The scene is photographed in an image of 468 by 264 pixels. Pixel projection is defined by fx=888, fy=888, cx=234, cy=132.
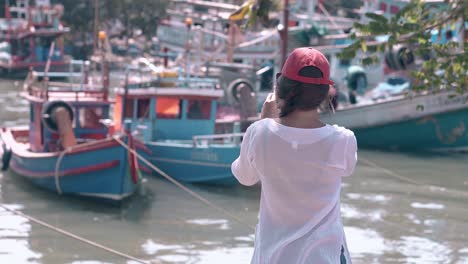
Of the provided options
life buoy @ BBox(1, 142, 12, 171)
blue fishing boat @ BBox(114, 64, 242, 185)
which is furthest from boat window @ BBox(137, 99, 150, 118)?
life buoy @ BBox(1, 142, 12, 171)

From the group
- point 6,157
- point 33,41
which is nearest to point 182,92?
point 6,157

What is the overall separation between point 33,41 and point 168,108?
2929 cm

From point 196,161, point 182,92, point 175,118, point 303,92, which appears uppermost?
point 303,92

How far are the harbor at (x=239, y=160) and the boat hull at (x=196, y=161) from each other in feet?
0.08

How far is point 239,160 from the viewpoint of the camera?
3.11 meters

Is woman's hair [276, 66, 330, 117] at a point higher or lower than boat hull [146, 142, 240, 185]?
higher

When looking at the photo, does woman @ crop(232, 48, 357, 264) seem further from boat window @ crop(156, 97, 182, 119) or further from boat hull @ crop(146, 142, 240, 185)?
boat window @ crop(156, 97, 182, 119)

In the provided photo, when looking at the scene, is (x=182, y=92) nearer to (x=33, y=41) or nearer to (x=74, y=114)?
(x=74, y=114)

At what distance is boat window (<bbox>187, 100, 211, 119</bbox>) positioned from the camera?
1625 cm

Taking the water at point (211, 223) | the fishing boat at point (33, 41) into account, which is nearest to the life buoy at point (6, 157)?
the water at point (211, 223)

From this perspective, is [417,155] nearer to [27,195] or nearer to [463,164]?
[463,164]

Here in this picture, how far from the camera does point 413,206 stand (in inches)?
537

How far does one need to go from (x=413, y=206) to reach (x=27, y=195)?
6127 mm

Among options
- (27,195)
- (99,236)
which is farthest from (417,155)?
(99,236)
